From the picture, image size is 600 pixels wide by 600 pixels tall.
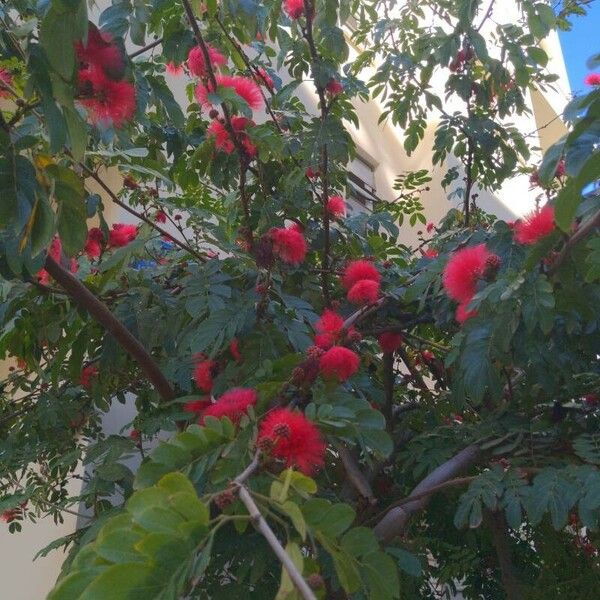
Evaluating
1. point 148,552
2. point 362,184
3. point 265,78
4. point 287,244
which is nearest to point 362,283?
point 287,244

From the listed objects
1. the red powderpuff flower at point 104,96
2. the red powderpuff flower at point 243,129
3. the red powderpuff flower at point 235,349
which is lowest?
the red powderpuff flower at point 235,349

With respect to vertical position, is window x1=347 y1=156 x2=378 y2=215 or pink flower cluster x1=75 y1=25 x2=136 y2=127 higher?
window x1=347 y1=156 x2=378 y2=215

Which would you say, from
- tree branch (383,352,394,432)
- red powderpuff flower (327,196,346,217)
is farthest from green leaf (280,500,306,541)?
red powderpuff flower (327,196,346,217)

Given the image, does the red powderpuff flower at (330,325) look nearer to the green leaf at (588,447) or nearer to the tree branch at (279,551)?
Result: the green leaf at (588,447)

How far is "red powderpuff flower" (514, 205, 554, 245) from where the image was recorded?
2.29m

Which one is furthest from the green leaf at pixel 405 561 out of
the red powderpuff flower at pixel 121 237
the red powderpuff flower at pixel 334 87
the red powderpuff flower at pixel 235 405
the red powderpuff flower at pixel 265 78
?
the red powderpuff flower at pixel 265 78

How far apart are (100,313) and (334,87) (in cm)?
188

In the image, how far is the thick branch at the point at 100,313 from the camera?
86.1 inches

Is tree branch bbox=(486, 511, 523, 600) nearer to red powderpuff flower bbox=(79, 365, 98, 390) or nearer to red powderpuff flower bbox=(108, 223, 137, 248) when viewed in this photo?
red powderpuff flower bbox=(79, 365, 98, 390)

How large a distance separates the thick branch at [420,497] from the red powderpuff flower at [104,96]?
4.80 feet

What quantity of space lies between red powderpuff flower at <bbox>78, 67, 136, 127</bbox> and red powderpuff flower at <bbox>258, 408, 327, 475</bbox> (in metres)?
0.91

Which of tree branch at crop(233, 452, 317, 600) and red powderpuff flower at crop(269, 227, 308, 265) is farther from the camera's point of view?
red powderpuff flower at crop(269, 227, 308, 265)

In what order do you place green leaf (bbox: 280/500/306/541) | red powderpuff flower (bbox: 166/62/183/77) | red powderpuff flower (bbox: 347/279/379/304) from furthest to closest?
red powderpuff flower (bbox: 166/62/183/77), red powderpuff flower (bbox: 347/279/379/304), green leaf (bbox: 280/500/306/541)

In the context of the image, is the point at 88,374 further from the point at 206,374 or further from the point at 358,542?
the point at 358,542
